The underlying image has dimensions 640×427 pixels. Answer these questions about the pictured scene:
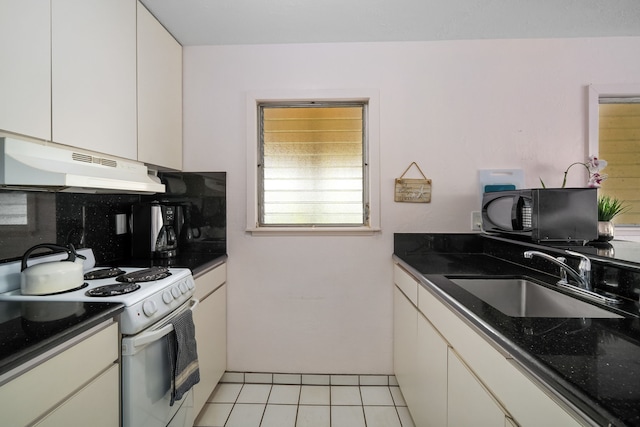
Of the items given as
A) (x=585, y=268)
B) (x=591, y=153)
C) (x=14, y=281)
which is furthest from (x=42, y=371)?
(x=591, y=153)

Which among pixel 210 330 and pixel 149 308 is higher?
pixel 149 308

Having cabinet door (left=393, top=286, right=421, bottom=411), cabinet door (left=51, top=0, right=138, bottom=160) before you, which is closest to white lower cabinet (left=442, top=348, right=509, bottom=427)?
cabinet door (left=393, top=286, right=421, bottom=411)

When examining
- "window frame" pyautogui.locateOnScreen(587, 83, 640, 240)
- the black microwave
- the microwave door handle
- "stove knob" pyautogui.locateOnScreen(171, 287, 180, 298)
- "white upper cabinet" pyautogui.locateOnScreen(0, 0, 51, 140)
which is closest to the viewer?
"white upper cabinet" pyautogui.locateOnScreen(0, 0, 51, 140)

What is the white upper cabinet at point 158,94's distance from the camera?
1.77m

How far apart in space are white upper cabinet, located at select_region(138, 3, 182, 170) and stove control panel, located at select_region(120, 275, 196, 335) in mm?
801

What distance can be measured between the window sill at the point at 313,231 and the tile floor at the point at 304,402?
1.02 metres

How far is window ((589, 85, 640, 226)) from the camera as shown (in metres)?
2.16

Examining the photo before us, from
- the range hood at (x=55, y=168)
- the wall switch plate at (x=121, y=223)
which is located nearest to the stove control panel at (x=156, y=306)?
the range hood at (x=55, y=168)

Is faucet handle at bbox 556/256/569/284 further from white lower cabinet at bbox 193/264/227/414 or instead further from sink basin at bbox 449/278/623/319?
white lower cabinet at bbox 193/264/227/414

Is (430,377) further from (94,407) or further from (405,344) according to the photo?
(94,407)

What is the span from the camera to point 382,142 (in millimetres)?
2201

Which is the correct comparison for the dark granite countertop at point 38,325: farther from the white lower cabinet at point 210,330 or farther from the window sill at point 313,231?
the window sill at point 313,231

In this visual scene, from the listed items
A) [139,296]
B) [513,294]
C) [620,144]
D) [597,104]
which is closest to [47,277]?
[139,296]

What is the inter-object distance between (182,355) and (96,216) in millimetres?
1027
